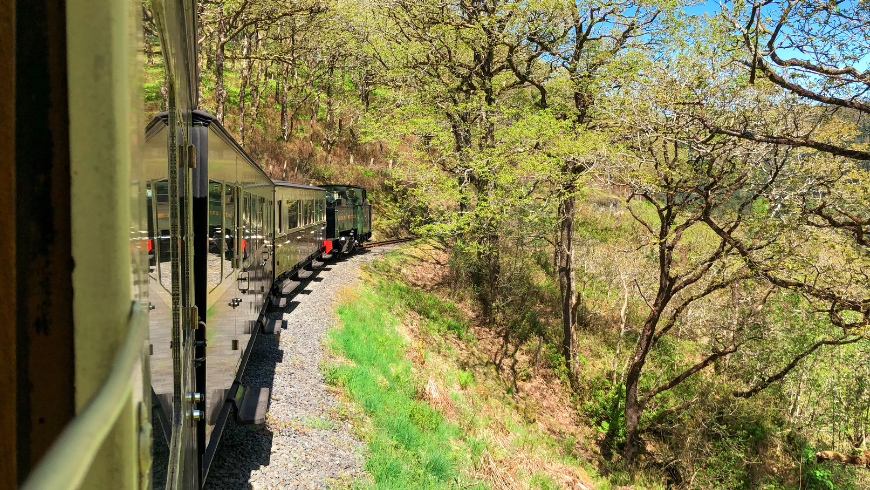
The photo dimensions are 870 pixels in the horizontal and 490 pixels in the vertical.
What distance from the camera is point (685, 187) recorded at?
9492 mm

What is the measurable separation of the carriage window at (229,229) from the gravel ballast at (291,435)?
1.97 metres

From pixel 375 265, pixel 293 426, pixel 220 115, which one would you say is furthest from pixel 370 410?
pixel 220 115

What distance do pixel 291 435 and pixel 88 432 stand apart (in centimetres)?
592

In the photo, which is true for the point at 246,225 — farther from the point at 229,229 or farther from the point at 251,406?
the point at 251,406

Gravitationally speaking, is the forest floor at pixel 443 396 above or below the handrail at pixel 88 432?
below

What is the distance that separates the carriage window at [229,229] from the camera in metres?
4.41

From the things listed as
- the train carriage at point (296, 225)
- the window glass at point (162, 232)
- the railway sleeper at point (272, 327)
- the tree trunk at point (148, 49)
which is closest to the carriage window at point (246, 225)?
the railway sleeper at point (272, 327)

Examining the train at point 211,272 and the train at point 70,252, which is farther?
the train at point 211,272

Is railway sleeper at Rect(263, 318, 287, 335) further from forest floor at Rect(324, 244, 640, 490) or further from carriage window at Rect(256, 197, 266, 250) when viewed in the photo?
carriage window at Rect(256, 197, 266, 250)

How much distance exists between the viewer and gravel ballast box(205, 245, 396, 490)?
16.7ft

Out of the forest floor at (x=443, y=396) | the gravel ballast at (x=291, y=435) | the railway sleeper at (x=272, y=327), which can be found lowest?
the forest floor at (x=443, y=396)

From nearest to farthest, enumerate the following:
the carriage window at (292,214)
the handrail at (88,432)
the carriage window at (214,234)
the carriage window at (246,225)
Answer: the handrail at (88,432) → the carriage window at (214,234) → the carriage window at (246,225) → the carriage window at (292,214)

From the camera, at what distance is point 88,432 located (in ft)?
1.68

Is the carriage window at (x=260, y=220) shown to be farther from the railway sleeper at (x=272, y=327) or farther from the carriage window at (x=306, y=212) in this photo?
the carriage window at (x=306, y=212)
